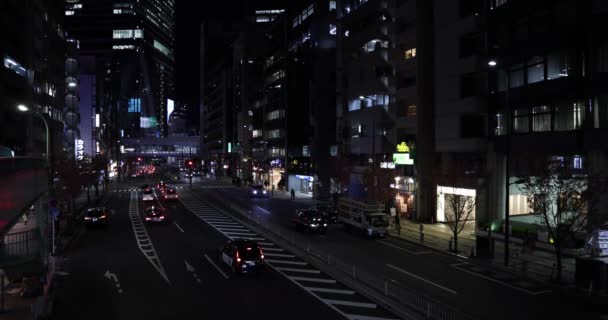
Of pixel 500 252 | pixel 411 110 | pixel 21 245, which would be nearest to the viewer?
pixel 21 245

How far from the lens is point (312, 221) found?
38.4 metres

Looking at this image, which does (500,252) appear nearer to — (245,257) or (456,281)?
(456,281)

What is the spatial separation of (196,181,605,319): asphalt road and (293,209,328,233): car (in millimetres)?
1528

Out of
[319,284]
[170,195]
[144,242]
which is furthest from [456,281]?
[170,195]

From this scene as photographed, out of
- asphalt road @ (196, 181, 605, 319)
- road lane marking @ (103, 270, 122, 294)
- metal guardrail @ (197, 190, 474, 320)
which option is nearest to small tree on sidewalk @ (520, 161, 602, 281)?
asphalt road @ (196, 181, 605, 319)

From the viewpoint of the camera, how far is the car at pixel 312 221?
1510 inches

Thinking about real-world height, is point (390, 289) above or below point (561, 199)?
below

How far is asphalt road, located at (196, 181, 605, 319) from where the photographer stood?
63.1ft

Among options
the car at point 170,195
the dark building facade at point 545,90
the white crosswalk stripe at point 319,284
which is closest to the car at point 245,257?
the white crosswalk stripe at point 319,284

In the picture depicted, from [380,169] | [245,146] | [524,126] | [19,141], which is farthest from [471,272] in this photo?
[245,146]

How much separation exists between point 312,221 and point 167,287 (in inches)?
684

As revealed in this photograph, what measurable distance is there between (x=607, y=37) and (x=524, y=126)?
27.9 ft

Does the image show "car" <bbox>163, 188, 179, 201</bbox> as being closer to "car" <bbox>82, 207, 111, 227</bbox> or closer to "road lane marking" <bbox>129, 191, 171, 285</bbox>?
"road lane marking" <bbox>129, 191, 171, 285</bbox>

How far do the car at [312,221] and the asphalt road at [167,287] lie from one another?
695 cm
